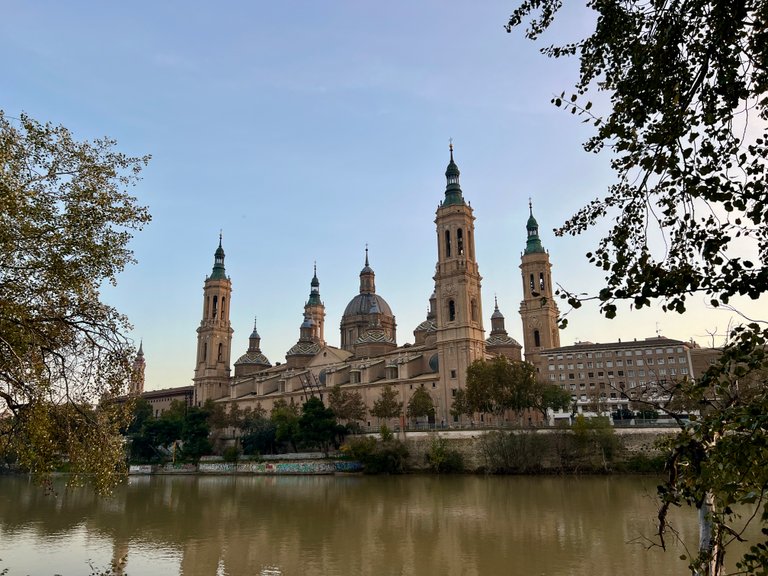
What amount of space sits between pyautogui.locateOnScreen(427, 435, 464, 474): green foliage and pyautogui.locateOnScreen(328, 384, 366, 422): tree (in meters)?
13.2

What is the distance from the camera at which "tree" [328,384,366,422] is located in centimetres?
6232

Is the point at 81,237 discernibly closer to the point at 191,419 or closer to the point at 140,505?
the point at 140,505

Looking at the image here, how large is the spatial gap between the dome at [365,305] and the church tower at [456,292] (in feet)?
84.7

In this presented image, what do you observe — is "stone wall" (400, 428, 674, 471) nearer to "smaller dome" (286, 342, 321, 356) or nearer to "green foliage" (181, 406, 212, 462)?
"green foliage" (181, 406, 212, 462)

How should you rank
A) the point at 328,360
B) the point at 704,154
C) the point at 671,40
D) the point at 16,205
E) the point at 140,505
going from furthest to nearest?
the point at 328,360
the point at 140,505
the point at 16,205
the point at 671,40
the point at 704,154

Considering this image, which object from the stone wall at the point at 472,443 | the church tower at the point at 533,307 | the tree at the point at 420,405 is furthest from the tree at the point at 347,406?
the church tower at the point at 533,307

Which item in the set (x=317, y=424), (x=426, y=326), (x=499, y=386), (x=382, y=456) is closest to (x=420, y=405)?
(x=382, y=456)

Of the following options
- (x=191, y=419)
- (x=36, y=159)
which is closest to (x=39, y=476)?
(x=36, y=159)

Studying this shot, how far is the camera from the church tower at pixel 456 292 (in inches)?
2500

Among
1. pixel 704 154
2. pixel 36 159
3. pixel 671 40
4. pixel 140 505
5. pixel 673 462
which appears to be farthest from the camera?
pixel 140 505

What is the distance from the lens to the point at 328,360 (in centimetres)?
8112

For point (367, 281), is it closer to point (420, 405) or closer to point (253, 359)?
point (253, 359)

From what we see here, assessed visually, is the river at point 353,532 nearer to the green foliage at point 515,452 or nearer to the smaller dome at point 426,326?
the green foliage at point 515,452

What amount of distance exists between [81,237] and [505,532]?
17591mm
